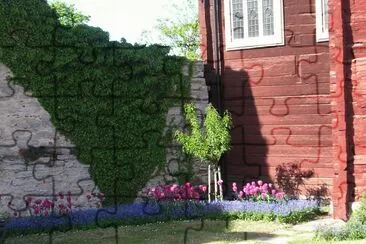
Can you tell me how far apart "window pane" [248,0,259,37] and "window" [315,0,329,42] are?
1.32 metres

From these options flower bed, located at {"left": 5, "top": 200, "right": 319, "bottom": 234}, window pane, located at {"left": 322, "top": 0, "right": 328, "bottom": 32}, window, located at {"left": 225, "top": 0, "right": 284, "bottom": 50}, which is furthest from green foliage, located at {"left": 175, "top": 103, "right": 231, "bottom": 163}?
window pane, located at {"left": 322, "top": 0, "right": 328, "bottom": 32}

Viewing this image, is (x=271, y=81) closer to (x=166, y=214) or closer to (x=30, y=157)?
(x=166, y=214)

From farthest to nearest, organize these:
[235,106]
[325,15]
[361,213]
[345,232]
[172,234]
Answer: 1. [235,106]
2. [325,15]
3. [172,234]
4. [361,213]
5. [345,232]

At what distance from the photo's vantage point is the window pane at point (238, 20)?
43.9 ft

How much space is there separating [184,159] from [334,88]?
3660mm

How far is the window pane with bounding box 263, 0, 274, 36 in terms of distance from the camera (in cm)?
1302

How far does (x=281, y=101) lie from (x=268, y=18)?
175cm

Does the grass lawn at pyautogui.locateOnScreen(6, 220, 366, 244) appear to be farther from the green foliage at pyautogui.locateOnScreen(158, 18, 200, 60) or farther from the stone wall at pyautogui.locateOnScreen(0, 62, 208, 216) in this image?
the green foliage at pyautogui.locateOnScreen(158, 18, 200, 60)

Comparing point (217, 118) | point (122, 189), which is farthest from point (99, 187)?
point (217, 118)

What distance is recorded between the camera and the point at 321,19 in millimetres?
12484

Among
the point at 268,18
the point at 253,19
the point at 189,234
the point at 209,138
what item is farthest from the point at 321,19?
the point at 189,234

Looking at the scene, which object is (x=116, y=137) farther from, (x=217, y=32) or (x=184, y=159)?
(x=217, y=32)

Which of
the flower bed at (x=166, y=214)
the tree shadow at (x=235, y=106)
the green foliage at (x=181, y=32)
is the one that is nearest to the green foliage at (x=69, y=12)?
the green foliage at (x=181, y=32)
